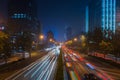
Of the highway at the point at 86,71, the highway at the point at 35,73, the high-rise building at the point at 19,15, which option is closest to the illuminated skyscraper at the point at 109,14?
the high-rise building at the point at 19,15

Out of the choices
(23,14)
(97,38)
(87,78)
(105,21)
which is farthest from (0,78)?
(23,14)

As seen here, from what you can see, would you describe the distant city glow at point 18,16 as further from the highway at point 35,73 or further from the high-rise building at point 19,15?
the highway at point 35,73

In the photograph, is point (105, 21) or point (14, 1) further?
point (14, 1)

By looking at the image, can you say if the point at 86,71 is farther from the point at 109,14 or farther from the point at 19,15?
the point at 19,15

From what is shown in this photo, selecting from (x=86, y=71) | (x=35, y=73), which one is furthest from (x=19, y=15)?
(x=35, y=73)

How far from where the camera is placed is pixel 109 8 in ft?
512

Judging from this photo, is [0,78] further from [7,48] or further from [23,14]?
[23,14]

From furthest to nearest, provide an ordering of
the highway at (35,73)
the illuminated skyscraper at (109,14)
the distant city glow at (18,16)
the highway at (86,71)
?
the distant city glow at (18,16) < the illuminated skyscraper at (109,14) < the highway at (35,73) < the highway at (86,71)

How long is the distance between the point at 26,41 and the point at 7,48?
81.7ft

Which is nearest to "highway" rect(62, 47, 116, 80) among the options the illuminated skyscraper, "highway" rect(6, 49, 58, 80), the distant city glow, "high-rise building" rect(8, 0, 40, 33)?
"highway" rect(6, 49, 58, 80)

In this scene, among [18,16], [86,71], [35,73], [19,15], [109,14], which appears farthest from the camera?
[18,16]

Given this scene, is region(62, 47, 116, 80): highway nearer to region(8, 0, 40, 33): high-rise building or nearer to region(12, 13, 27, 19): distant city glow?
region(8, 0, 40, 33): high-rise building

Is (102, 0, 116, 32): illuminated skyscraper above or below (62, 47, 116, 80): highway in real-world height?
above

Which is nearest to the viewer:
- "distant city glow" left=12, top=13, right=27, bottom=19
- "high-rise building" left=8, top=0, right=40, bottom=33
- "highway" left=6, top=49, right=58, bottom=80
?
"highway" left=6, top=49, right=58, bottom=80
